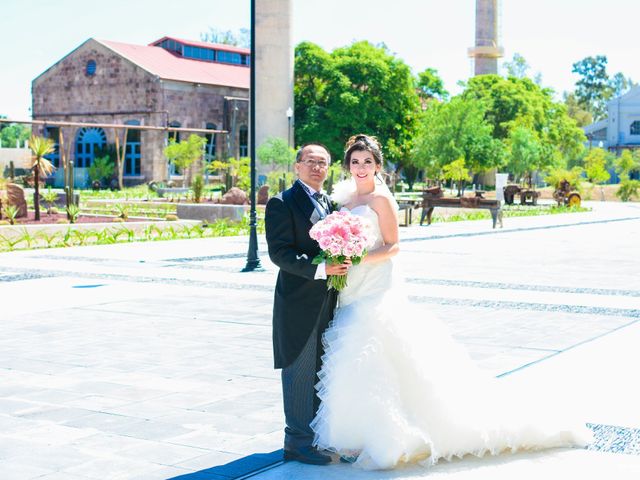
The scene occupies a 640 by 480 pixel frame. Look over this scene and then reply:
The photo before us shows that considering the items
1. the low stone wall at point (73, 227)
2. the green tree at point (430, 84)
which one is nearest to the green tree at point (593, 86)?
the green tree at point (430, 84)

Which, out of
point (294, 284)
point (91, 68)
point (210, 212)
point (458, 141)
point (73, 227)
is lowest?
point (73, 227)

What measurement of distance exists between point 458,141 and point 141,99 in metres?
19.2

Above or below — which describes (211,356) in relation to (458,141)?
below

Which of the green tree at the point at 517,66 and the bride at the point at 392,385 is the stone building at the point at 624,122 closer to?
the green tree at the point at 517,66

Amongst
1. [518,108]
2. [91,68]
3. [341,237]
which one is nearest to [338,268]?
[341,237]

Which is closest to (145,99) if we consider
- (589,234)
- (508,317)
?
(589,234)

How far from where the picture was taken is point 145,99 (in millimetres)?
54938

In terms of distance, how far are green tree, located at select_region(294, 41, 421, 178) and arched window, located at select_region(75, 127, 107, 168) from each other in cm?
1196

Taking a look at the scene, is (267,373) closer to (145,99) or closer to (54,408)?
(54,408)

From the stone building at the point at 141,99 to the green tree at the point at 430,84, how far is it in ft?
45.7

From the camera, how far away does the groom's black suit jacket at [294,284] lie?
5281 mm

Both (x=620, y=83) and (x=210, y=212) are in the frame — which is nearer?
(x=210, y=212)

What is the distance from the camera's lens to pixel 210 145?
190 ft

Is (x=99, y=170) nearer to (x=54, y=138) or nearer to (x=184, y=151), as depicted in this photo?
(x=184, y=151)
